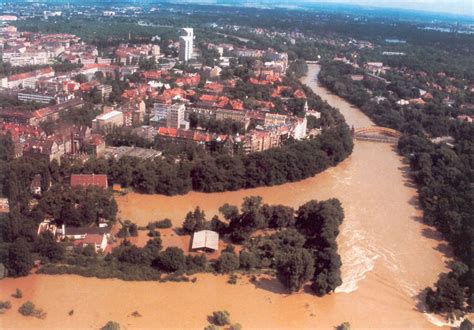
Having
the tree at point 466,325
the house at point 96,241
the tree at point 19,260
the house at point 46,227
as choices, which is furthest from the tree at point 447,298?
the house at point 46,227

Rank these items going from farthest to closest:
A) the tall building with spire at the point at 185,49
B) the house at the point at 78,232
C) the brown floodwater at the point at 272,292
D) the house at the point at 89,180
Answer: the tall building with spire at the point at 185,49 → the house at the point at 89,180 → the house at the point at 78,232 → the brown floodwater at the point at 272,292

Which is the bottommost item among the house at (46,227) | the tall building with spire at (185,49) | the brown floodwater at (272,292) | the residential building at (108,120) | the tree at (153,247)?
the brown floodwater at (272,292)

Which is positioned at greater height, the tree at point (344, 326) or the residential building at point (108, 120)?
the residential building at point (108, 120)

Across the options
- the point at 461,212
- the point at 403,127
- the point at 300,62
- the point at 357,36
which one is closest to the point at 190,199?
the point at 461,212

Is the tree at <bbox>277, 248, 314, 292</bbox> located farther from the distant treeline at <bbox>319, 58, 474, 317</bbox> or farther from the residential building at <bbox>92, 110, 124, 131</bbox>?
the residential building at <bbox>92, 110, 124, 131</bbox>

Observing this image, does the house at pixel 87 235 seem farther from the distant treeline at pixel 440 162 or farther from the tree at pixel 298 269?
the distant treeline at pixel 440 162

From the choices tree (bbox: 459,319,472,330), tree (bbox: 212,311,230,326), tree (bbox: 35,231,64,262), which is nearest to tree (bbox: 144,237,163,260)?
tree (bbox: 35,231,64,262)
